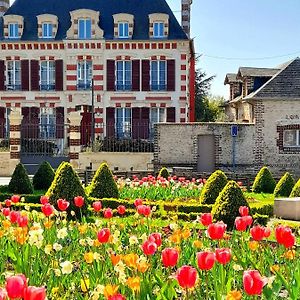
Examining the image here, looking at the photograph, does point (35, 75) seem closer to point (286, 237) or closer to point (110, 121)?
point (110, 121)

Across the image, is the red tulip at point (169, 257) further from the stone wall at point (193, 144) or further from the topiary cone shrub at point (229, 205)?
the stone wall at point (193, 144)

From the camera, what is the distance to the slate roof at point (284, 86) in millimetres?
27484

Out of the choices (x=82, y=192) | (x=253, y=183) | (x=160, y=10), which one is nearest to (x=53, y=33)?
(x=160, y=10)

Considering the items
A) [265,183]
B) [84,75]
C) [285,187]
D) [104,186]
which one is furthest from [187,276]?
[84,75]

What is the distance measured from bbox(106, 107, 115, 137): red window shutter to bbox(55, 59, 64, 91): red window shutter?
→ 9.54ft

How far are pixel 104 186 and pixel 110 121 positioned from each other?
64.7ft

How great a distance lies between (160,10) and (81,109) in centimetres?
731

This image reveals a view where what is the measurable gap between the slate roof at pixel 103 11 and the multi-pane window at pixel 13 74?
154cm

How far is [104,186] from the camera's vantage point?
14.8 meters

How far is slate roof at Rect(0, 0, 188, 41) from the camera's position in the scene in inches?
1379

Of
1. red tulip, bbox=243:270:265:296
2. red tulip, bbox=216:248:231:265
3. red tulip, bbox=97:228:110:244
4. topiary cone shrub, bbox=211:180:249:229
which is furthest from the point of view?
topiary cone shrub, bbox=211:180:249:229

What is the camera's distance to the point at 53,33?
35.2 metres

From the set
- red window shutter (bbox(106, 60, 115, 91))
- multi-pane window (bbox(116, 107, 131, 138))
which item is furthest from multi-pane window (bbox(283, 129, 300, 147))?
red window shutter (bbox(106, 60, 115, 91))

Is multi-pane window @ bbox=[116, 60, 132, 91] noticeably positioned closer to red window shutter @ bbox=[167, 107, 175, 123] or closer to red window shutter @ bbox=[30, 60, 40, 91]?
red window shutter @ bbox=[167, 107, 175, 123]
